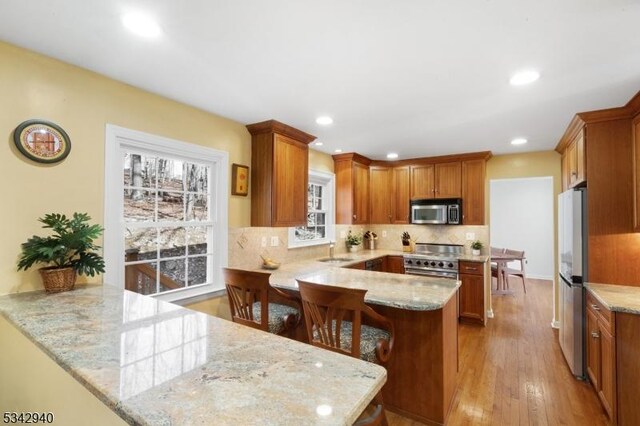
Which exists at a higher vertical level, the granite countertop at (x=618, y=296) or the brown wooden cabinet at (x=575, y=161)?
the brown wooden cabinet at (x=575, y=161)

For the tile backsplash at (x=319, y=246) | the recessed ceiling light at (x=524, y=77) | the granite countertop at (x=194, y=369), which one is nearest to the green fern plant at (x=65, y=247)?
the granite countertop at (x=194, y=369)

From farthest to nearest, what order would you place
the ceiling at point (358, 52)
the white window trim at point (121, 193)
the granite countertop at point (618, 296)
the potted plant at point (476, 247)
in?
the potted plant at point (476, 247) → the white window trim at point (121, 193) → the granite countertop at point (618, 296) → the ceiling at point (358, 52)

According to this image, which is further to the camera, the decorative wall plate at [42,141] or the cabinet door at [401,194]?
the cabinet door at [401,194]

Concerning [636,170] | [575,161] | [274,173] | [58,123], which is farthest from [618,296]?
[58,123]

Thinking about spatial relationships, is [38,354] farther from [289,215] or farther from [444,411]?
[444,411]

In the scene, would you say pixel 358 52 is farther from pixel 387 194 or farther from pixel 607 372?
pixel 387 194

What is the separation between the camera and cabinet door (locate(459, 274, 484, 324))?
4.14 meters

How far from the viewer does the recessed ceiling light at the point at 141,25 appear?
4.94 feet

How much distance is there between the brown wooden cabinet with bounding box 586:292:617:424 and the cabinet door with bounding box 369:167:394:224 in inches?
116

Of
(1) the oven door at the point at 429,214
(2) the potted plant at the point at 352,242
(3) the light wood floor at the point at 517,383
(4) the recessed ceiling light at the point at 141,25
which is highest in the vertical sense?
(4) the recessed ceiling light at the point at 141,25

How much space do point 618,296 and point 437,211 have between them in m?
2.61

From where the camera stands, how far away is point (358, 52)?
1.81 metres

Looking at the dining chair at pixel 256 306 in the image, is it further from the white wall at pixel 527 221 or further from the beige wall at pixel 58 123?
the white wall at pixel 527 221

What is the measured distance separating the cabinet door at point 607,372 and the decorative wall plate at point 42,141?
12.4 ft
